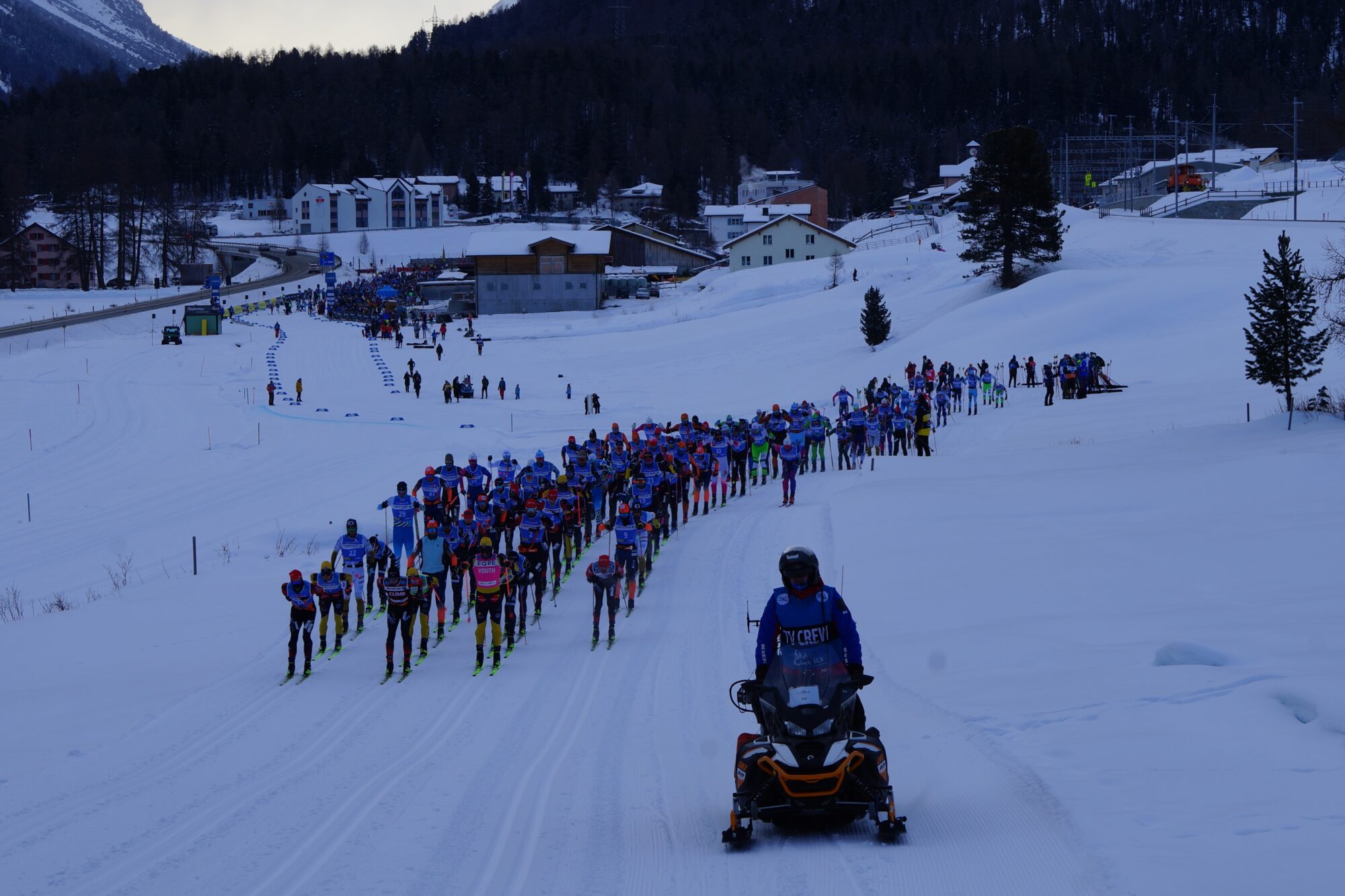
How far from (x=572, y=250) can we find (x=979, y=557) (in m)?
71.1

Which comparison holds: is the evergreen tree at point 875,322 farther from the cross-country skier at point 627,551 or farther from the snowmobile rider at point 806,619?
the snowmobile rider at point 806,619

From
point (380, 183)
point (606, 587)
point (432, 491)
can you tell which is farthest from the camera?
point (380, 183)

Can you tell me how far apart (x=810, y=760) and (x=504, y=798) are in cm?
283

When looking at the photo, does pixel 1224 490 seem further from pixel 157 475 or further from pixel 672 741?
pixel 157 475

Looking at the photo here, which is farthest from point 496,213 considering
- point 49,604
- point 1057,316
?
point 49,604

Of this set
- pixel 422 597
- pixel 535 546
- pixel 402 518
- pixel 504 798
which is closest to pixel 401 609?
pixel 422 597

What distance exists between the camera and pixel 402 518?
811 inches

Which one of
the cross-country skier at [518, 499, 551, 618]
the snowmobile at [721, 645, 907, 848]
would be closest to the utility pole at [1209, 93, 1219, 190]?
the cross-country skier at [518, 499, 551, 618]

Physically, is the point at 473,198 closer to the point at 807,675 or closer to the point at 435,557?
the point at 435,557

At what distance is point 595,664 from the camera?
14055 millimetres

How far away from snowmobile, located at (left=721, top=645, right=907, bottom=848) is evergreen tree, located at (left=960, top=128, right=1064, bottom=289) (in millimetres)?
52336

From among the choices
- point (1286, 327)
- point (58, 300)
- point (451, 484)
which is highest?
point (58, 300)

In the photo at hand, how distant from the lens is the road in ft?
220

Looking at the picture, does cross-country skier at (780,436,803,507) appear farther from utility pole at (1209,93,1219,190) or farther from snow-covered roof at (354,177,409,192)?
snow-covered roof at (354,177,409,192)
